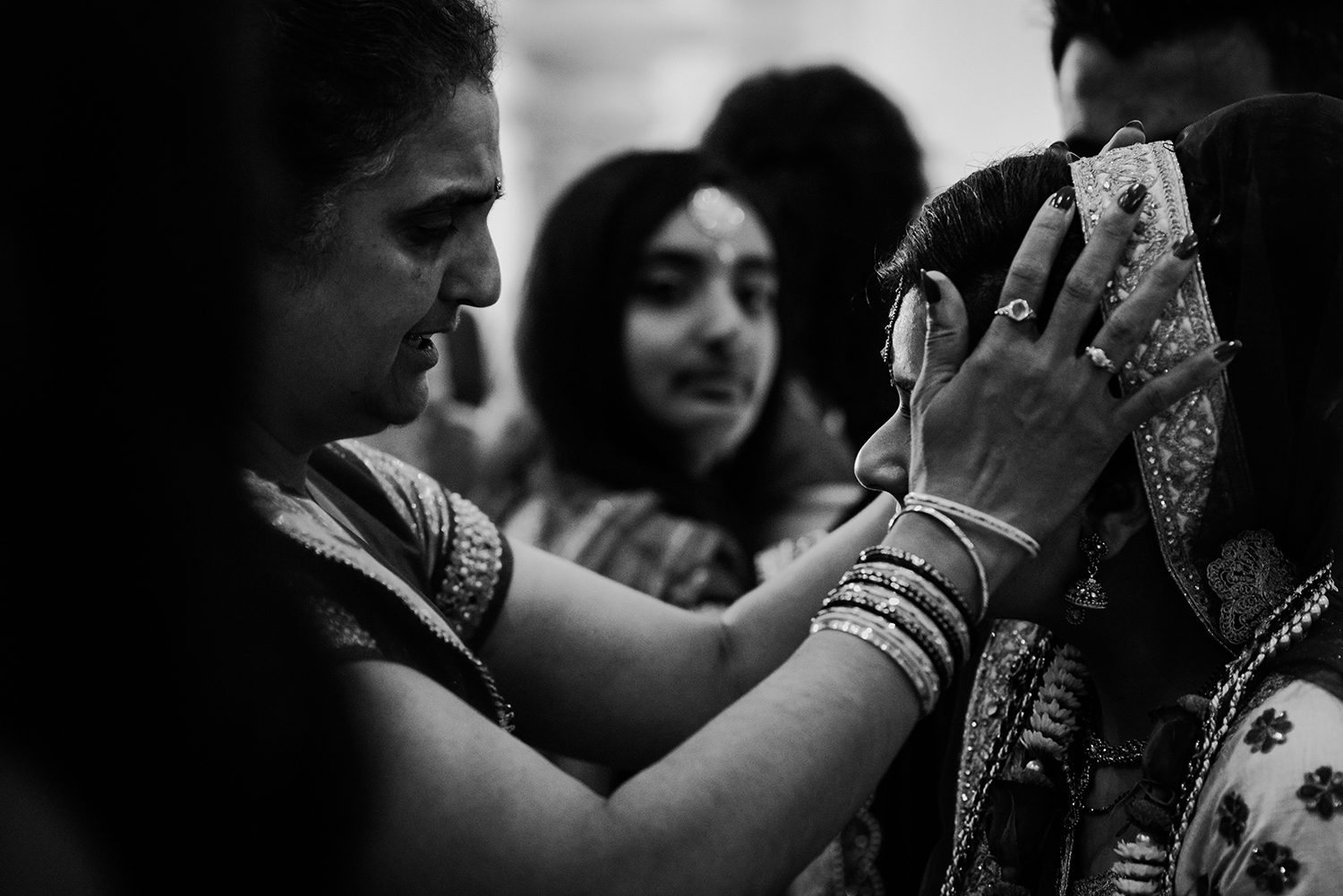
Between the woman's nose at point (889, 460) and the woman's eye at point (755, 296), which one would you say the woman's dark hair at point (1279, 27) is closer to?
the woman's nose at point (889, 460)

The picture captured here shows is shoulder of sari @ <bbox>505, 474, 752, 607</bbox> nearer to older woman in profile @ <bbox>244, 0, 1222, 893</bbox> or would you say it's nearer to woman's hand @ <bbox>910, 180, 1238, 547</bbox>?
older woman in profile @ <bbox>244, 0, 1222, 893</bbox>

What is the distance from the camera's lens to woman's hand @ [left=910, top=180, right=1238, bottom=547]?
1235mm

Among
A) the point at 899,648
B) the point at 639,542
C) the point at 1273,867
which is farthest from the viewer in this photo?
the point at 639,542

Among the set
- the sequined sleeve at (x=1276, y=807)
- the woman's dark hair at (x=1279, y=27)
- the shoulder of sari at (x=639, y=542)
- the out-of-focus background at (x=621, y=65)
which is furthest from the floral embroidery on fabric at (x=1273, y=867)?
the out-of-focus background at (x=621, y=65)

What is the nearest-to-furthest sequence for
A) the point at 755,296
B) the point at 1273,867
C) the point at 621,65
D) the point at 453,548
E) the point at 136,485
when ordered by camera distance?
the point at 136,485 → the point at 1273,867 → the point at 453,548 → the point at 755,296 → the point at 621,65

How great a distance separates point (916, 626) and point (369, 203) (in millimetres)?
644

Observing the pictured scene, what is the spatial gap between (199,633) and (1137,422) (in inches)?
33.5

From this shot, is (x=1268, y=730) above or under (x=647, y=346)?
under

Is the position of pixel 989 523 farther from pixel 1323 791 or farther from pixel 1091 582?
pixel 1323 791

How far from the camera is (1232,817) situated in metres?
1.18

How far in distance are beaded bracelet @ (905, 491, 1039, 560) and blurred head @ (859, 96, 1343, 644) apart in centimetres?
10

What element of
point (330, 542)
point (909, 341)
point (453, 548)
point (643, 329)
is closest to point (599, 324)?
point (643, 329)

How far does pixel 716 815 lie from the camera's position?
44.2 inches

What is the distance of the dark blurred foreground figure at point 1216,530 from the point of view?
3.90 ft
